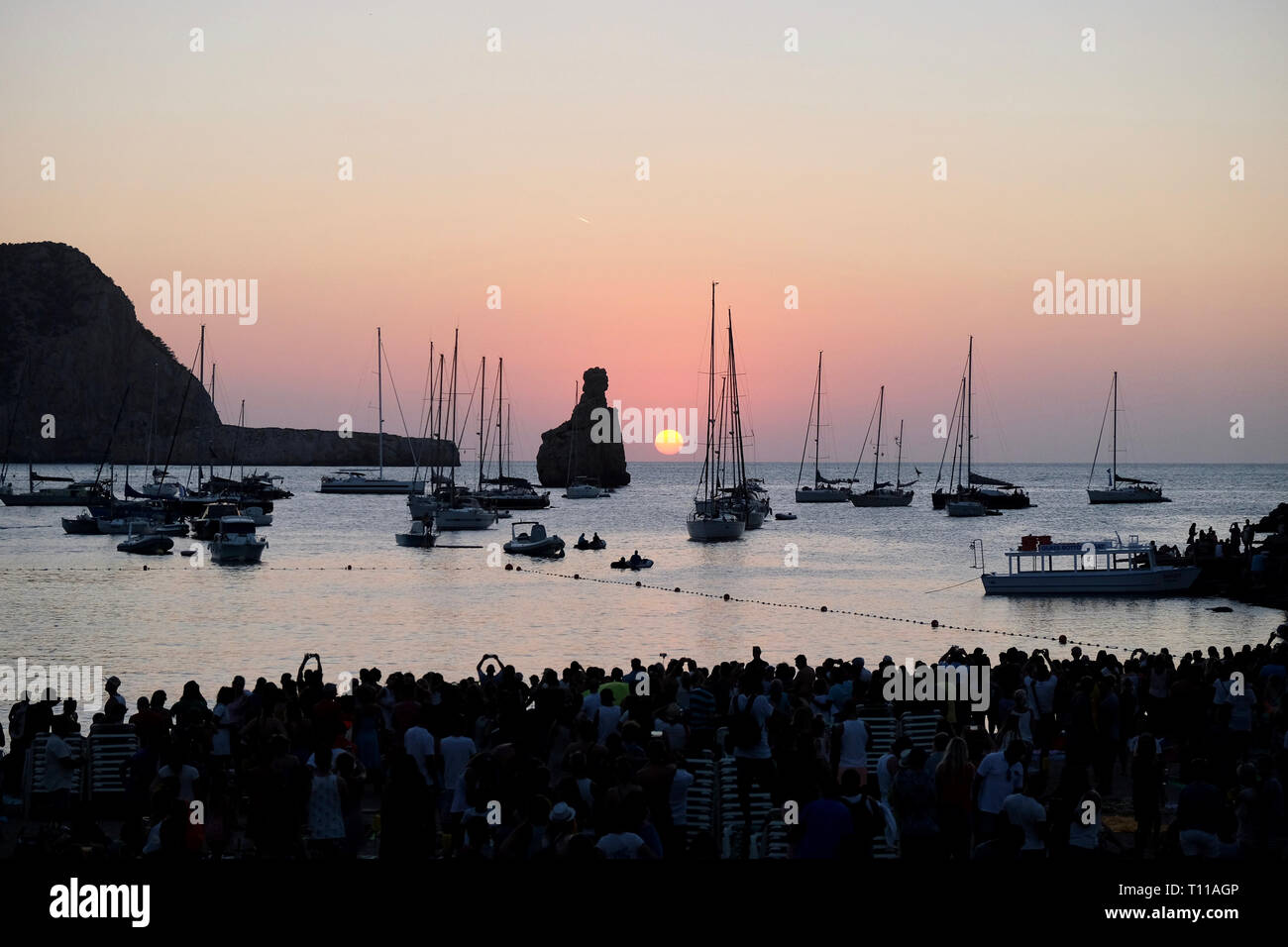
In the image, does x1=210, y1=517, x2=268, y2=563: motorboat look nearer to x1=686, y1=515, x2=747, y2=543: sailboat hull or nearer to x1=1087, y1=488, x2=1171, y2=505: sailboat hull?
x1=686, y1=515, x2=747, y2=543: sailboat hull

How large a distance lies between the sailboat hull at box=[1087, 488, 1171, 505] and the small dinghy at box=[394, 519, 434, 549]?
101990 mm

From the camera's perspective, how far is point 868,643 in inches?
1630

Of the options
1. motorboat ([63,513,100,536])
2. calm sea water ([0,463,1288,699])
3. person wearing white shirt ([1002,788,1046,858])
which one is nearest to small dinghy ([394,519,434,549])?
calm sea water ([0,463,1288,699])

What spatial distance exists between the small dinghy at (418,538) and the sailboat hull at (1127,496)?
102 m

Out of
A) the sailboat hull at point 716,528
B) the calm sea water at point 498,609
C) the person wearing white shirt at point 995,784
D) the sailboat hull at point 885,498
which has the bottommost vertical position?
the calm sea water at point 498,609

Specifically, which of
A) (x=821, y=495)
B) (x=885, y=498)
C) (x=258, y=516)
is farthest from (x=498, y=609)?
(x=821, y=495)

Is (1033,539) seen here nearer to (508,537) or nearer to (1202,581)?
(1202,581)

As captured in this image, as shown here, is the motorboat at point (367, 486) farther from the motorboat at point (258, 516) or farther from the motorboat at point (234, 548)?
the motorboat at point (234, 548)

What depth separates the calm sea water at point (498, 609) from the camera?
40.2 meters

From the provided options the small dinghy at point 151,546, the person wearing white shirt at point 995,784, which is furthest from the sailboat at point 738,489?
the person wearing white shirt at point 995,784
